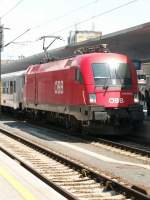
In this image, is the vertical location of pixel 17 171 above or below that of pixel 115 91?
below

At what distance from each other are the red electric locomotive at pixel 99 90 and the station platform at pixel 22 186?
820cm

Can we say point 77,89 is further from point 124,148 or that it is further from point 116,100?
point 124,148

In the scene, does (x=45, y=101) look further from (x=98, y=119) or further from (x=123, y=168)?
Result: (x=123, y=168)

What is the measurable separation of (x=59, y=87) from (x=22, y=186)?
13.6 m

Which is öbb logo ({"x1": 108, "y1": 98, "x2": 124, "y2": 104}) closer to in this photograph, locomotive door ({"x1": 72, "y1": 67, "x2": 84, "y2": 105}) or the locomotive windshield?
the locomotive windshield

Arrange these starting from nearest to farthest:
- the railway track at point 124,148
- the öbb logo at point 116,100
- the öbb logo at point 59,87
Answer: the railway track at point 124,148 < the öbb logo at point 116,100 < the öbb logo at point 59,87

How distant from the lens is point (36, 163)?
14.4 meters

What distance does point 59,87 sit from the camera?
23406mm

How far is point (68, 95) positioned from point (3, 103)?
1896 cm

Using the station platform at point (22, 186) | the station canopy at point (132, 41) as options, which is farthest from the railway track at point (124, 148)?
the station canopy at point (132, 41)

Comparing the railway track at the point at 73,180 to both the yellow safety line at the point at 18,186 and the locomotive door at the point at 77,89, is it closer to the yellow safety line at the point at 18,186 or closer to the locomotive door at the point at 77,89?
the yellow safety line at the point at 18,186

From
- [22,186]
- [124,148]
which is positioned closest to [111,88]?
[124,148]

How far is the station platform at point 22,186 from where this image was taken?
30.0ft

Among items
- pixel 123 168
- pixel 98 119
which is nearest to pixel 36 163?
pixel 123 168
